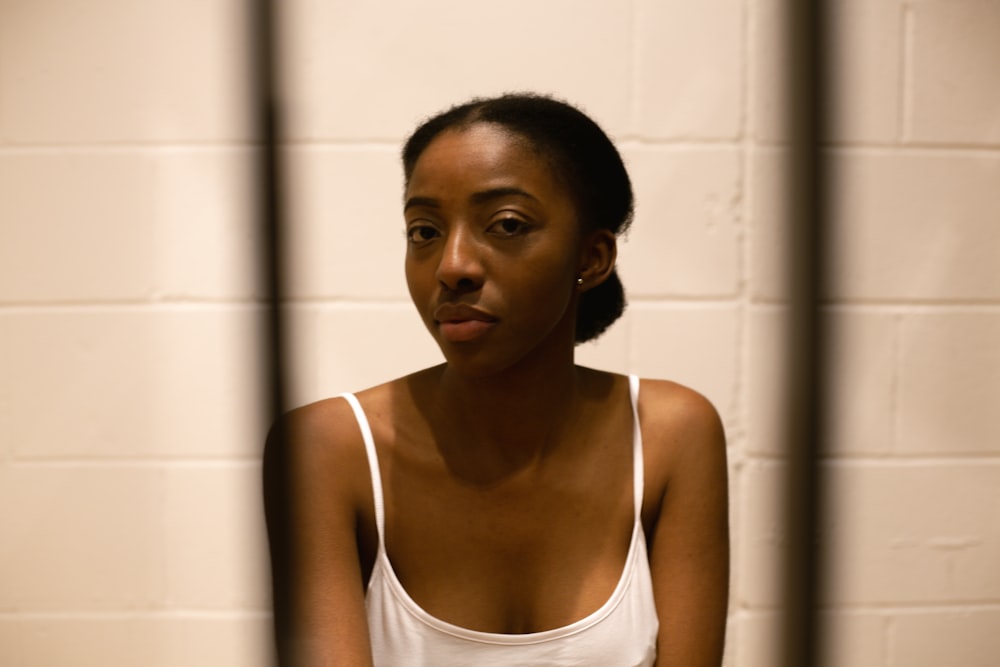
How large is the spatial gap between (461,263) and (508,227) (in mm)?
53

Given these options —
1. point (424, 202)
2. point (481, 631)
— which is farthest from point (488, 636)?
point (424, 202)

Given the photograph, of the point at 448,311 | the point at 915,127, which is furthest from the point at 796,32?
the point at 915,127

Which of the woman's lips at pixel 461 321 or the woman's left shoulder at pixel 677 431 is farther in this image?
the woman's left shoulder at pixel 677 431

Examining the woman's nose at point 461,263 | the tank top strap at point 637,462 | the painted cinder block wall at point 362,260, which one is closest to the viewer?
the woman's nose at point 461,263

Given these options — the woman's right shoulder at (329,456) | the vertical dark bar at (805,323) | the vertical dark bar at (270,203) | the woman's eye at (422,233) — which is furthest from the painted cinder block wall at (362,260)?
the vertical dark bar at (805,323)

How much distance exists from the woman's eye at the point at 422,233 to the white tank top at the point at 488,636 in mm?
192

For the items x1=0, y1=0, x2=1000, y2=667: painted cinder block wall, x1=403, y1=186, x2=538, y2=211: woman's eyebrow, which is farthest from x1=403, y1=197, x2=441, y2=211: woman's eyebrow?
x1=0, y1=0, x2=1000, y2=667: painted cinder block wall

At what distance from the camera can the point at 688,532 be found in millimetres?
839

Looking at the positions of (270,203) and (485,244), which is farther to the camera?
(485,244)

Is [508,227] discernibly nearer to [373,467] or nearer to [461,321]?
[461,321]

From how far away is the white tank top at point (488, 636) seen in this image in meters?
0.79

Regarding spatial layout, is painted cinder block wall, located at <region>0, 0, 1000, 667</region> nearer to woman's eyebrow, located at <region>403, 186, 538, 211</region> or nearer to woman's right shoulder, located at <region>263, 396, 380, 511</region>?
woman's right shoulder, located at <region>263, 396, 380, 511</region>

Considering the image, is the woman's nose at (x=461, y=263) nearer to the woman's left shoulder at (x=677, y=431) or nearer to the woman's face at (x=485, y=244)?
the woman's face at (x=485, y=244)

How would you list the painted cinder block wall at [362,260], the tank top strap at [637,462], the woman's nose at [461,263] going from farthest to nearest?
the painted cinder block wall at [362,260] < the tank top strap at [637,462] < the woman's nose at [461,263]
